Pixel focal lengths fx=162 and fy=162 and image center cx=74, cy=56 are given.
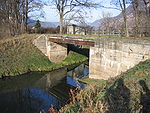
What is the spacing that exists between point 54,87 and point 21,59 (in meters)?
7.33

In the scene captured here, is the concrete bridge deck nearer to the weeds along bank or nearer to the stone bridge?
the stone bridge

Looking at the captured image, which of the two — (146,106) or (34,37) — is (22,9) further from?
(146,106)

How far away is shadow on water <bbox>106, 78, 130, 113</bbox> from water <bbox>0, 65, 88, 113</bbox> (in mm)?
2760

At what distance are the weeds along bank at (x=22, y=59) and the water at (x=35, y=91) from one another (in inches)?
46.0

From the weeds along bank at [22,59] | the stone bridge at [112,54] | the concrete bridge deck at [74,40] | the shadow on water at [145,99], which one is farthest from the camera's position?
the weeds along bank at [22,59]

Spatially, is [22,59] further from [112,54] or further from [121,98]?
[121,98]

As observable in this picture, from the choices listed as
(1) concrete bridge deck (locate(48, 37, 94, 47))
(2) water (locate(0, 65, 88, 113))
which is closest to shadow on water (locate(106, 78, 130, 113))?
(2) water (locate(0, 65, 88, 113))

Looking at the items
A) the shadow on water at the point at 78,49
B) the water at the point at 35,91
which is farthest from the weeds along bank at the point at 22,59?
the shadow on water at the point at 78,49

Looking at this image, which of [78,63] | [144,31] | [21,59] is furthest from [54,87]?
[144,31]

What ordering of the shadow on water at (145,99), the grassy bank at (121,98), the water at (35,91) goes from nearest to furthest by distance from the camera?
the grassy bank at (121,98)
the shadow on water at (145,99)
the water at (35,91)

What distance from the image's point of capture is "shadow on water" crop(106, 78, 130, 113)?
6.04m

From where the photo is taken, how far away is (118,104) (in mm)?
6434

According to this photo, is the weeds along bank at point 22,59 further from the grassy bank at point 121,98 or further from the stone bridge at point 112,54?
the grassy bank at point 121,98

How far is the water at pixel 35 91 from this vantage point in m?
12.4
